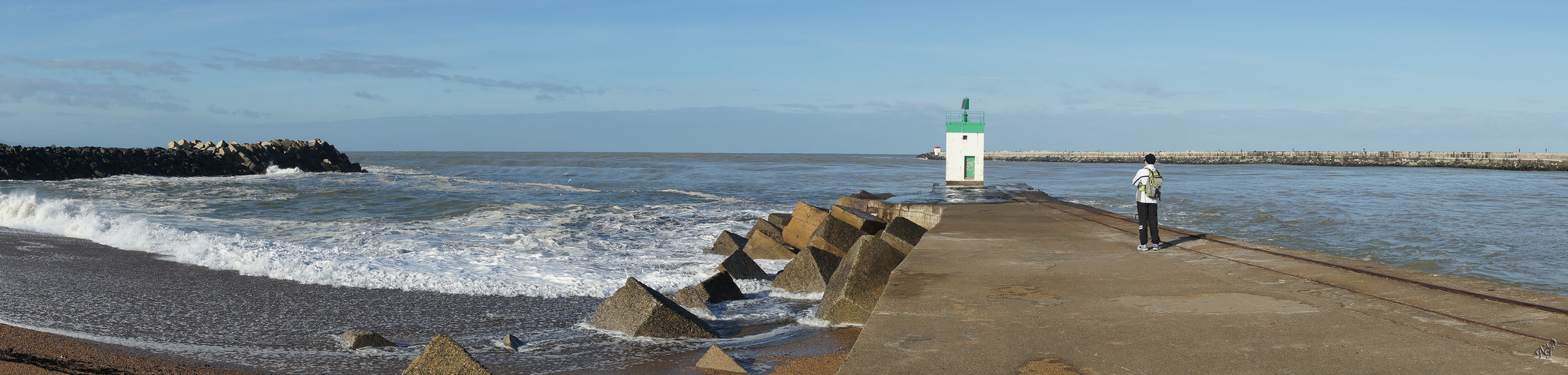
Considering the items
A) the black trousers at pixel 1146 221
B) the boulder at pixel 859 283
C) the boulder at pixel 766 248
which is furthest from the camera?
the boulder at pixel 766 248

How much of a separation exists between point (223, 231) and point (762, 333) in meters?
10.7

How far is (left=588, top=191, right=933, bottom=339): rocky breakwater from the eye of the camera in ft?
18.4

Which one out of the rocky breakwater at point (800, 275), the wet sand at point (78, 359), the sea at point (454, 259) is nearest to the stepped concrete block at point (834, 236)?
the rocky breakwater at point (800, 275)

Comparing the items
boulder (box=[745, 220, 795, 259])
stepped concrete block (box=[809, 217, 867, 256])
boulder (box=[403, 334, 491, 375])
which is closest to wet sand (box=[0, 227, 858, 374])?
boulder (box=[403, 334, 491, 375])

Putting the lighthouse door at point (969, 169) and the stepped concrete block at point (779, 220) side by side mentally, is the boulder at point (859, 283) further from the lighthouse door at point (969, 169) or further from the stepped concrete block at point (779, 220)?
the lighthouse door at point (969, 169)

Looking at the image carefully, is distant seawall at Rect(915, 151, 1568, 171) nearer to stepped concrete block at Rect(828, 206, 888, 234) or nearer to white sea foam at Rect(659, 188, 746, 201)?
white sea foam at Rect(659, 188, 746, 201)

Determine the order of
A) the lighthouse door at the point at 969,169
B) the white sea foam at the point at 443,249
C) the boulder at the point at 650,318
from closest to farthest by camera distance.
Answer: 1. the boulder at the point at 650,318
2. the white sea foam at the point at 443,249
3. the lighthouse door at the point at 969,169

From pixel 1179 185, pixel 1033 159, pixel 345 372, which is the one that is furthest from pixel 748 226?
pixel 1033 159

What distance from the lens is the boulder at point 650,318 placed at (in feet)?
18.1

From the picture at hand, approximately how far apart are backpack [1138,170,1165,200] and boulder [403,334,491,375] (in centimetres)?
661

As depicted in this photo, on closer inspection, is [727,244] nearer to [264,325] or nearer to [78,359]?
[264,325]

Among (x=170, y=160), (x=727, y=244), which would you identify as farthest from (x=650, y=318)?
(x=170, y=160)

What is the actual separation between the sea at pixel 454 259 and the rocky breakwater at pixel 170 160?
12855mm

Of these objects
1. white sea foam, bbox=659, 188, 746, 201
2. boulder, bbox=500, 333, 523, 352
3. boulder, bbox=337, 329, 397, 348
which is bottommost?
white sea foam, bbox=659, 188, 746, 201
